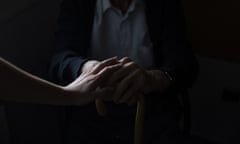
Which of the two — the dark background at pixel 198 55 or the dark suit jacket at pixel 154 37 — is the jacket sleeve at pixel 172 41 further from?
the dark background at pixel 198 55

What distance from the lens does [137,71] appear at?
1.23m

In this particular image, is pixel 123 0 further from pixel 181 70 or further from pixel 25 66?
pixel 25 66

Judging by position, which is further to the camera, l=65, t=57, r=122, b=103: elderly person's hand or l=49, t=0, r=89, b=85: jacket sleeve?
l=49, t=0, r=89, b=85: jacket sleeve

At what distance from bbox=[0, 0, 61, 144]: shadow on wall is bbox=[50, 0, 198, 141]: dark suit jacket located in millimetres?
158

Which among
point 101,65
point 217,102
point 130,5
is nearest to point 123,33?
point 130,5

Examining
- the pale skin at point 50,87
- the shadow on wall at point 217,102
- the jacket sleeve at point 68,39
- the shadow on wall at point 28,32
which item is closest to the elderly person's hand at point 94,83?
the pale skin at point 50,87

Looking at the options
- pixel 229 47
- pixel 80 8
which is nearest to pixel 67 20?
pixel 80 8

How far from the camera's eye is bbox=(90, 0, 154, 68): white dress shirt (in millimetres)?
1471

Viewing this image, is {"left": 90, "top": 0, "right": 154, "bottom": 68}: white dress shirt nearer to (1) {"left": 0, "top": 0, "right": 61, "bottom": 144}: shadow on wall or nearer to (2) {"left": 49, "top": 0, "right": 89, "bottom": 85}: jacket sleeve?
(2) {"left": 49, "top": 0, "right": 89, "bottom": 85}: jacket sleeve

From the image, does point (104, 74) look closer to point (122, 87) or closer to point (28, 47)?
point (122, 87)

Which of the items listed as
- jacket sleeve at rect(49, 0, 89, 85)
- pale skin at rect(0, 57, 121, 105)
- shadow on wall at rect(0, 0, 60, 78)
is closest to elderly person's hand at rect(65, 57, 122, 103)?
pale skin at rect(0, 57, 121, 105)

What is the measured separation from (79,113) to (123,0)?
41 centimetres

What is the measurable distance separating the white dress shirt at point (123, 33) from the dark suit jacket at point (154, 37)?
23mm

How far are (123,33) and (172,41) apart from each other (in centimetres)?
17
